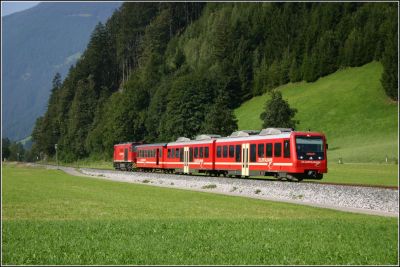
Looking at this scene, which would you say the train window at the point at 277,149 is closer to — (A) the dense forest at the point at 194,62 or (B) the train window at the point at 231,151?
(B) the train window at the point at 231,151

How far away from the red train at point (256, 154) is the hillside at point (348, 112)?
84.4 feet

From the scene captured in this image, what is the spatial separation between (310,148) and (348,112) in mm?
64527

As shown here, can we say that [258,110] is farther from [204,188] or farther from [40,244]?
[40,244]

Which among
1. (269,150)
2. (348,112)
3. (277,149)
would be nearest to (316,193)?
(277,149)

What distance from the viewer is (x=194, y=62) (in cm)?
14512

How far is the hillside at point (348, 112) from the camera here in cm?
7719

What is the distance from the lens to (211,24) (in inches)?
5915

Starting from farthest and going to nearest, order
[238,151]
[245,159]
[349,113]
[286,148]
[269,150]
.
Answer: [349,113], [238,151], [245,159], [269,150], [286,148]

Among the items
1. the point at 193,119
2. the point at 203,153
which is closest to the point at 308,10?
the point at 193,119

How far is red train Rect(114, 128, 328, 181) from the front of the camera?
117ft

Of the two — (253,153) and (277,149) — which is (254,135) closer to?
(253,153)

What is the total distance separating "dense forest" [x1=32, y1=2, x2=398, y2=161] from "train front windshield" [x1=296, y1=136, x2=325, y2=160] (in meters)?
49.8

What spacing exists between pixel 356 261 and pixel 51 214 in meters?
13.6

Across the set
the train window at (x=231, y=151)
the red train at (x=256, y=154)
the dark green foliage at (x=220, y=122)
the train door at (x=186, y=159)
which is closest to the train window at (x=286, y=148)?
the red train at (x=256, y=154)
